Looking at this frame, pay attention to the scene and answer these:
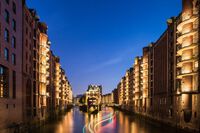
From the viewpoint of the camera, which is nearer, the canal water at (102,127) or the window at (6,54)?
the window at (6,54)

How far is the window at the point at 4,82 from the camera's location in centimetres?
4494

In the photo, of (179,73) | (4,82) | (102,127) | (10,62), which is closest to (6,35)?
(10,62)

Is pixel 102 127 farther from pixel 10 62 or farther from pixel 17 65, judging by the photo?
pixel 10 62

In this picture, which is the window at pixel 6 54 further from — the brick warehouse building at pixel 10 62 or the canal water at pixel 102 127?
the canal water at pixel 102 127

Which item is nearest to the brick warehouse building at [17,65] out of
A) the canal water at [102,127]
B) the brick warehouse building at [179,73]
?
the canal water at [102,127]

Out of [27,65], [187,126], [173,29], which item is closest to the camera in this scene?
[187,126]

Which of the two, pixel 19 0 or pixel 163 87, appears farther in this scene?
pixel 163 87

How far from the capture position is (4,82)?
46375mm

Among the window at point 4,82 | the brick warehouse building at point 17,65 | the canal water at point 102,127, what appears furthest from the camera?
the canal water at point 102,127

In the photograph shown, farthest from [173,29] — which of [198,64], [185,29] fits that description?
[198,64]

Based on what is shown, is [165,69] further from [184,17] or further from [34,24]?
Answer: [34,24]

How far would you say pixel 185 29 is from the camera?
62.8 m

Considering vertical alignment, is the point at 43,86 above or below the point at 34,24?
below

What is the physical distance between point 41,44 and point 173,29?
41.9m
